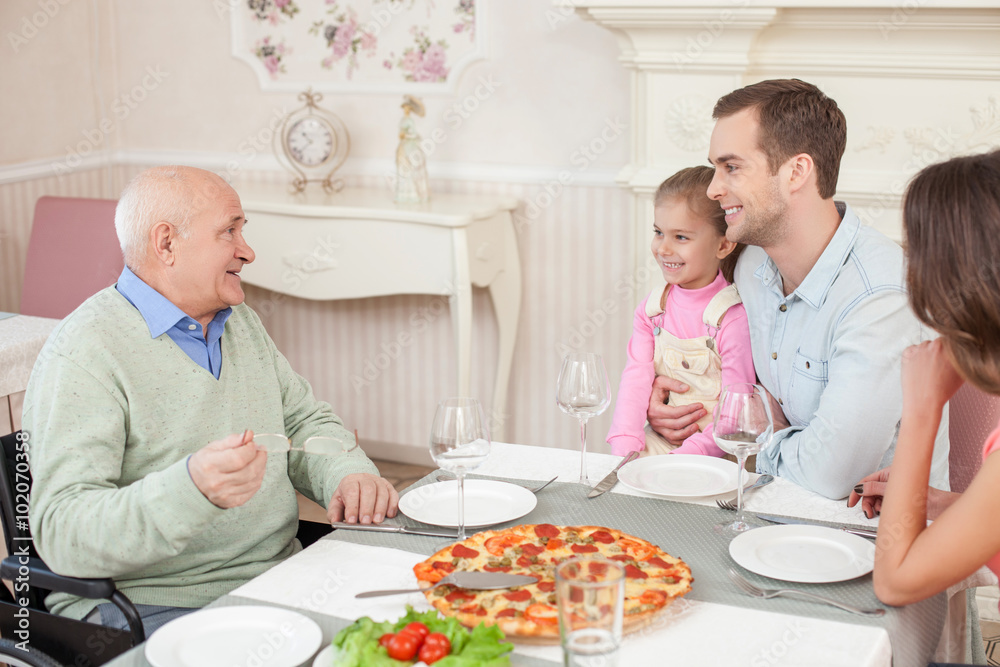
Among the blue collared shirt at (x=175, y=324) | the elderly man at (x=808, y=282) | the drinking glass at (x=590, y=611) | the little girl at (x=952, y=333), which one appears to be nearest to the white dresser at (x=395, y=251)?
the elderly man at (x=808, y=282)

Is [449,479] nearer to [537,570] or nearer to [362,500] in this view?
[362,500]

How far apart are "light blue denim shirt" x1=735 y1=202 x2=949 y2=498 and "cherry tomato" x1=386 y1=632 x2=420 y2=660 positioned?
2.58ft

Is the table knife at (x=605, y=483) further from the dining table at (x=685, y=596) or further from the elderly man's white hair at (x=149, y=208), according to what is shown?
the elderly man's white hair at (x=149, y=208)

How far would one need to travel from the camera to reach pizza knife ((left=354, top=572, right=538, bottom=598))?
1.15 m

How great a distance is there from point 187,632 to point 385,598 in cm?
23

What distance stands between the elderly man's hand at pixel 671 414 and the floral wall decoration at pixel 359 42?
5.45 ft

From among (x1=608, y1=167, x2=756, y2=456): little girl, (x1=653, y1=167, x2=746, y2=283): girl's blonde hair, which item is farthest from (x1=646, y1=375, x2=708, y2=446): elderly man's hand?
(x1=653, y1=167, x2=746, y2=283): girl's blonde hair

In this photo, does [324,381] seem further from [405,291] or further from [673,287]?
[673,287]

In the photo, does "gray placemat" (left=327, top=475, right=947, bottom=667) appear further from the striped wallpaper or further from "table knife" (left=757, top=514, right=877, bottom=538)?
the striped wallpaper

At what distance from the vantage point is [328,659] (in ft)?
3.41

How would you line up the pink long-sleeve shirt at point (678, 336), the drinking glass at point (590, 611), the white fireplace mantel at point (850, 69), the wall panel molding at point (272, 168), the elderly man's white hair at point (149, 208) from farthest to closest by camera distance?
the wall panel molding at point (272, 168) < the white fireplace mantel at point (850, 69) < the pink long-sleeve shirt at point (678, 336) < the elderly man's white hair at point (149, 208) < the drinking glass at point (590, 611)

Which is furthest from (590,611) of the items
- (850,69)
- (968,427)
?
(850,69)

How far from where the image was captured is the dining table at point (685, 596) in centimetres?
108

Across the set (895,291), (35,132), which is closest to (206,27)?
(35,132)
